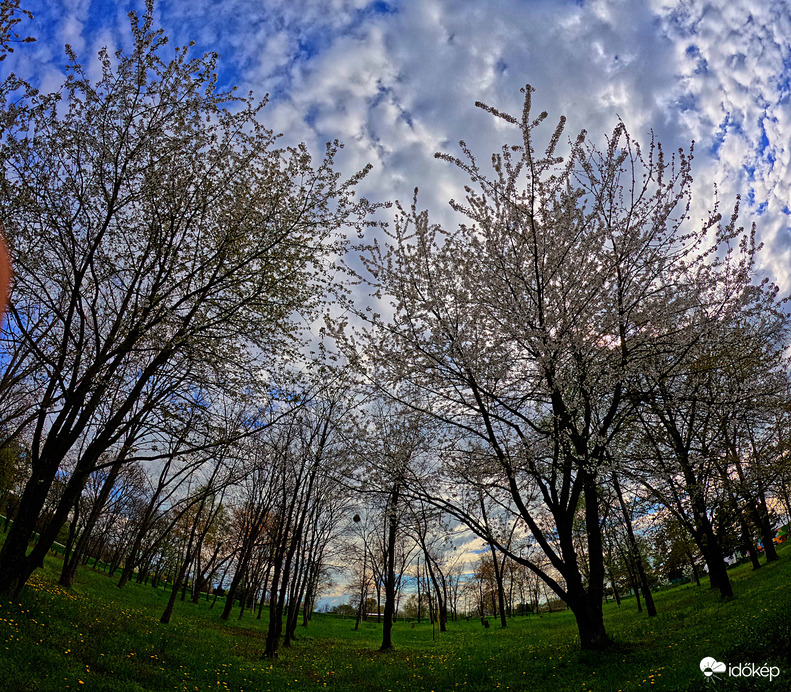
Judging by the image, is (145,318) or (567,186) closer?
(145,318)

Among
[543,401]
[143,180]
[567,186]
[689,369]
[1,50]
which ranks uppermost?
[567,186]

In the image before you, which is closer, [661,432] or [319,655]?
[661,432]

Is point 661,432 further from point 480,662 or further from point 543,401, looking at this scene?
point 480,662

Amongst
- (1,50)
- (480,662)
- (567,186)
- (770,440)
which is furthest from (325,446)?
(770,440)

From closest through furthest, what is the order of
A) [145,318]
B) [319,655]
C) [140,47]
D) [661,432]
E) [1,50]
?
[1,50] < [140,47] < [145,318] < [661,432] < [319,655]

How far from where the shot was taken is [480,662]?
35.6 ft

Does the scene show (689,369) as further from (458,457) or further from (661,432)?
(458,457)

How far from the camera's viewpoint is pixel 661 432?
41.3 feet

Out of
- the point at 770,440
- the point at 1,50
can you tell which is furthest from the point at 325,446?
the point at 770,440

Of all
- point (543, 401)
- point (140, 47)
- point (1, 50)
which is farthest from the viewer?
point (543, 401)

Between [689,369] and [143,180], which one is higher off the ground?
[143,180]

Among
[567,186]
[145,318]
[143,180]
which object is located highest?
[567,186]

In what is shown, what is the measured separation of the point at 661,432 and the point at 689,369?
3.34m

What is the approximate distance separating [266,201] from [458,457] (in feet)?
22.2
